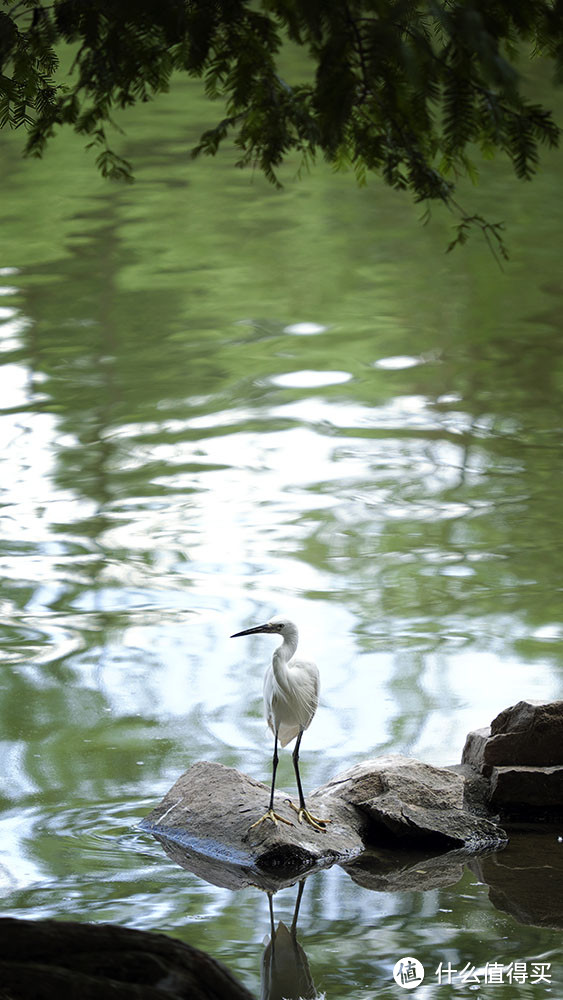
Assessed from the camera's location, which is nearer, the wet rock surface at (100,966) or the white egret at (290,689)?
the wet rock surface at (100,966)

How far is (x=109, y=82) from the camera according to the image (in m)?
2.91

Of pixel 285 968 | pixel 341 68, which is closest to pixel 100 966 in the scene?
pixel 285 968

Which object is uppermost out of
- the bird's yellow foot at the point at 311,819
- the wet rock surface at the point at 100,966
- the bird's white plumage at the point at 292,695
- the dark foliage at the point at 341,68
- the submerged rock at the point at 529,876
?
the dark foliage at the point at 341,68

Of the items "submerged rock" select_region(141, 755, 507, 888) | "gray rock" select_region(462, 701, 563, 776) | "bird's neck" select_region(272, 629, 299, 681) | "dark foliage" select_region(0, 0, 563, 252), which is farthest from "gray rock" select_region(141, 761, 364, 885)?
"dark foliage" select_region(0, 0, 563, 252)

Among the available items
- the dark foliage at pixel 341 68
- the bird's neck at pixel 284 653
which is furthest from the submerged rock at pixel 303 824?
the dark foliage at pixel 341 68

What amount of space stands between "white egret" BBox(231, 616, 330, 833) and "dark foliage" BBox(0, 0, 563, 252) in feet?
5.12

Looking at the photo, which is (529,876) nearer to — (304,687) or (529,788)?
(529,788)

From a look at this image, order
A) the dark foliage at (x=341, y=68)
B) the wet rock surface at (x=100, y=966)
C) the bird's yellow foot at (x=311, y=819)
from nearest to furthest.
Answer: the wet rock surface at (x=100, y=966)
the dark foliage at (x=341, y=68)
the bird's yellow foot at (x=311, y=819)

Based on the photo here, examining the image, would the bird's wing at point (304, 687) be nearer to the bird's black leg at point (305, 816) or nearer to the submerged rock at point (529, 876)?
the bird's black leg at point (305, 816)

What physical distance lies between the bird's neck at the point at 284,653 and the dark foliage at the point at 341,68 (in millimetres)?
1578

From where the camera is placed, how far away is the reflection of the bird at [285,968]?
323 centimetres

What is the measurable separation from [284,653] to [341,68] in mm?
2009

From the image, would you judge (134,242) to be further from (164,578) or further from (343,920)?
(343,920)

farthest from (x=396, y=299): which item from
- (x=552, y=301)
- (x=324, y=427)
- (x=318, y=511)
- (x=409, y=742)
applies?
(x=409, y=742)
